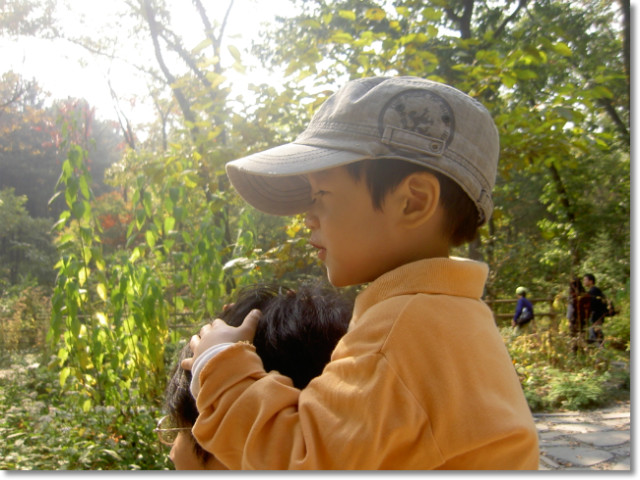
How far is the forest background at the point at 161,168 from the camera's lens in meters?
2.06

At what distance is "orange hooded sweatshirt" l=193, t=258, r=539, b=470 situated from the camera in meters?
0.63

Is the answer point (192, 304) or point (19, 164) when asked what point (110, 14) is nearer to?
point (19, 164)

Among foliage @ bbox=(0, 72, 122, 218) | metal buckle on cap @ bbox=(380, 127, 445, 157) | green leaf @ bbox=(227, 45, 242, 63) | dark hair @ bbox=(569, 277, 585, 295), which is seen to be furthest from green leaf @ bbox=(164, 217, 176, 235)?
dark hair @ bbox=(569, 277, 585, 295)

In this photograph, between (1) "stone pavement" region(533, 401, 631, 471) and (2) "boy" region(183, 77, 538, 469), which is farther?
(1) "stone pavement" region(533, 401, 631, 471)

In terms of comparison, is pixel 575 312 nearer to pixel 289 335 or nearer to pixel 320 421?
pixel 289 335

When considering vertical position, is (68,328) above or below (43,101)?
below

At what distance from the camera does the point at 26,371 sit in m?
2.69

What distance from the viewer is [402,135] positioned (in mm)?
758

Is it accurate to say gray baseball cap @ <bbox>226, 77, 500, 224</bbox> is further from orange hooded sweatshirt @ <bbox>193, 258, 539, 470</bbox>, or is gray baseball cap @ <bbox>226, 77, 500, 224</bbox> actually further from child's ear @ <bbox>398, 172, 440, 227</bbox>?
orange hooded sweatshirt @ <bbox>193, 258, 539, 470</bbox>

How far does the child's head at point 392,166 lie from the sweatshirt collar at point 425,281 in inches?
2.5

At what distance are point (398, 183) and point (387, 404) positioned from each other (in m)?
0.31

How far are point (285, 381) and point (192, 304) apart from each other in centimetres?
174

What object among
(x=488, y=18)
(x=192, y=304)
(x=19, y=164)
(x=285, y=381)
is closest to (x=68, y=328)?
(x=192, y=304)

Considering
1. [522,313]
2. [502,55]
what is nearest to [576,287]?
[522,313]
